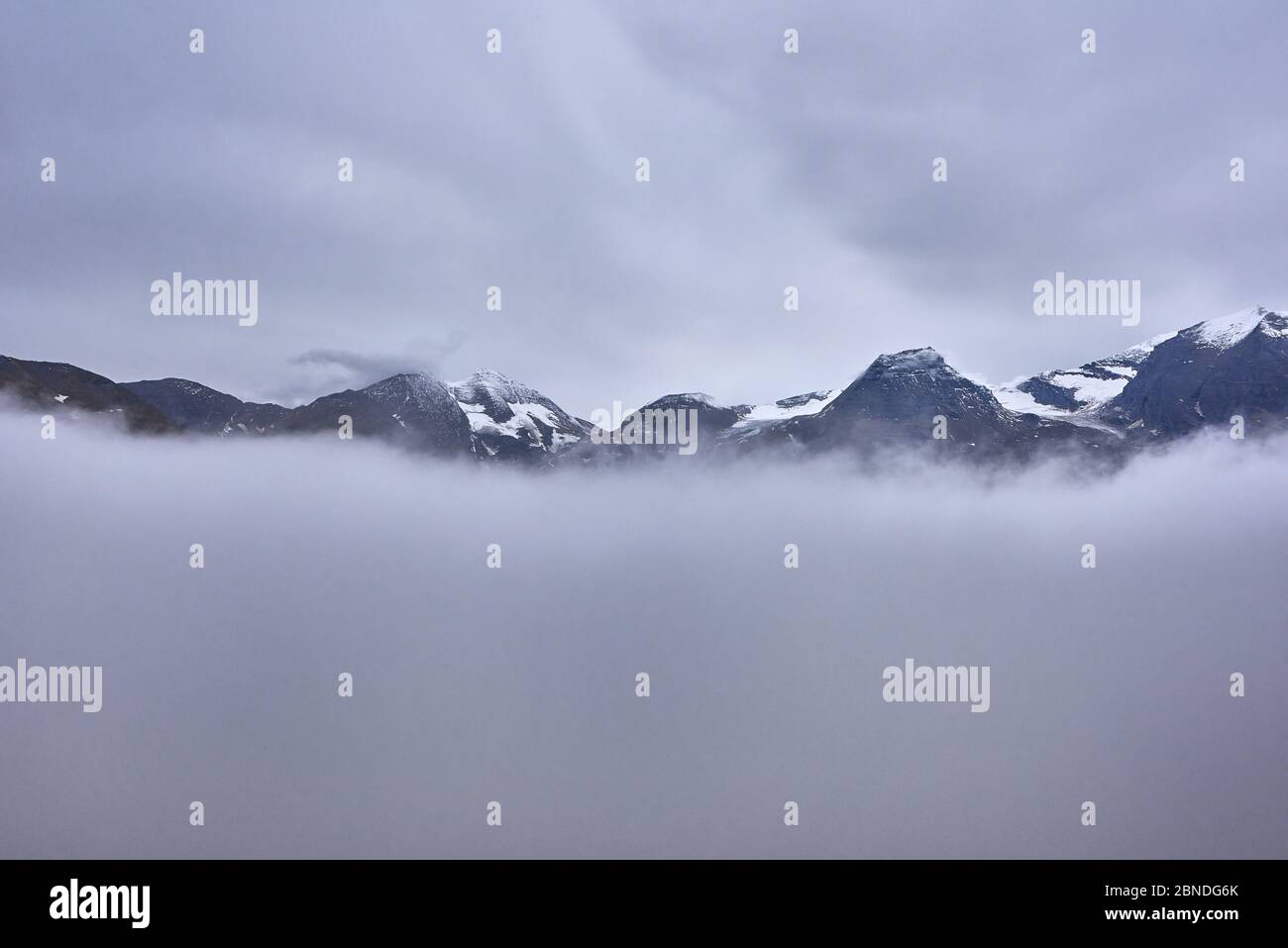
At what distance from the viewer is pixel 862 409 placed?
154 feet

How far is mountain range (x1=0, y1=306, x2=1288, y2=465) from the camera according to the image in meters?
41.1

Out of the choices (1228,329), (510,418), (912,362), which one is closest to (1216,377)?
(1228,329)

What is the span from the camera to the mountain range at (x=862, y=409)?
41062mm

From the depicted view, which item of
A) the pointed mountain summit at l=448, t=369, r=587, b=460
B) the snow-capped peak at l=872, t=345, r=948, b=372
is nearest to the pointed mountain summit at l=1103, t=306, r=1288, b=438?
the snow-capped peak at l=872, t=345, r=948, b=372

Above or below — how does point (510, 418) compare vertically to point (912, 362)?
below

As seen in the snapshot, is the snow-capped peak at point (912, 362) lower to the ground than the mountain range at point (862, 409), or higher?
higher

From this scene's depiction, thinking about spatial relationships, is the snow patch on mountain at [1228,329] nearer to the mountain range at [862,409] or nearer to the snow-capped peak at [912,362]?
the mountain range at [862,409]

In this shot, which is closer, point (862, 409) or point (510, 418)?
point (510, 418)

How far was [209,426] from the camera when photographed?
42.9 meters

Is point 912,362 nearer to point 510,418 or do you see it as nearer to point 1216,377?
point 1216,377

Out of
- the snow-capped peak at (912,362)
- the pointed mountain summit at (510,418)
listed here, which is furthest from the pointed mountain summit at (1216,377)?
the pointed mountain summit at (510,418)

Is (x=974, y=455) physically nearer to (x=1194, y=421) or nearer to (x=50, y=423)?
(x=1194, y=421)
